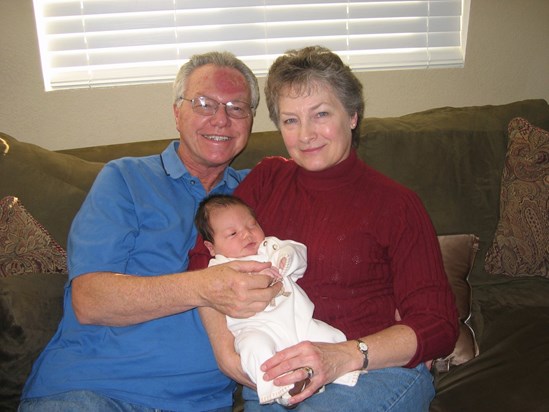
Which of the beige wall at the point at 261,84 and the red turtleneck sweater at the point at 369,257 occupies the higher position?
the beige wall at the point at 261,84

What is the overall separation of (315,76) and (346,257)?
56cm

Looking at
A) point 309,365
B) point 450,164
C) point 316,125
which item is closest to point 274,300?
point 309,365

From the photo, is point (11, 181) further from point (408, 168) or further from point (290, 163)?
point (408, 168)

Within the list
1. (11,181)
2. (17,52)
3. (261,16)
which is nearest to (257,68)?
(261,16)

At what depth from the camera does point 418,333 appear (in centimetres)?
131

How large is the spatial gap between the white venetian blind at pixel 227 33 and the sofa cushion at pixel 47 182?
0.66m

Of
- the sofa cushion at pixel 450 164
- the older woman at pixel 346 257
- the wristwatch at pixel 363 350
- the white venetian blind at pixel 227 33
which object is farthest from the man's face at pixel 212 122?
the white venetian blind at pixel 227 33

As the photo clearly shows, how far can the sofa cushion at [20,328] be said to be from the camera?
1.41 meters

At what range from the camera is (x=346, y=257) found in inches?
56.9

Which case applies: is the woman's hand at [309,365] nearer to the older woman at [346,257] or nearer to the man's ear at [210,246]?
the older woman at [346,257]

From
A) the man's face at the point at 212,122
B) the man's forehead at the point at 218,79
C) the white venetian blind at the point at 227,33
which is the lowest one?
the man's face at the point at 212,122

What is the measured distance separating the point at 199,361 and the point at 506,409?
890 mm

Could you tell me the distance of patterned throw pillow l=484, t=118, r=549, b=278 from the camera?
2.03 meters

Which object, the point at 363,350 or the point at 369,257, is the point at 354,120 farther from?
the point at 363,350
